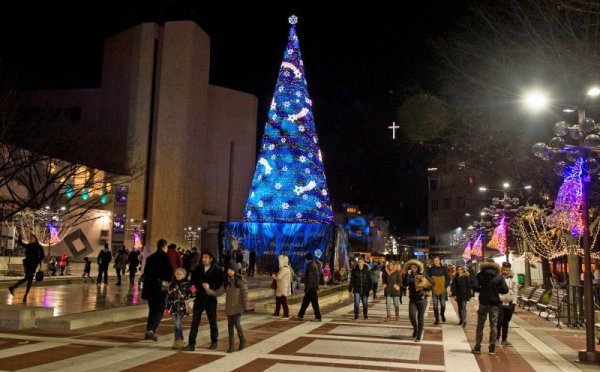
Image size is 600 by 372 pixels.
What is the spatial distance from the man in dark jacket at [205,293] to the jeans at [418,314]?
436 cm

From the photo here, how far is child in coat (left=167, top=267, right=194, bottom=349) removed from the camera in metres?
9.36

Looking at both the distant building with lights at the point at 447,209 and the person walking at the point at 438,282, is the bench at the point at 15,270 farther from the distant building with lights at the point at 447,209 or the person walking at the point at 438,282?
the distant building with lights at the point at 447,209

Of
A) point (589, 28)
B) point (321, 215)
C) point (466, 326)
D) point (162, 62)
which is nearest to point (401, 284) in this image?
point (466, 326)

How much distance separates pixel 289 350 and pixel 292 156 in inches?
956

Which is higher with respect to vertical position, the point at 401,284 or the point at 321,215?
the point at 321,215

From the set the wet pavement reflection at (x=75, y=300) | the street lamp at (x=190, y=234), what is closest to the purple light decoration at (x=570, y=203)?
the wet pavement reflection at (x=75, y=300)

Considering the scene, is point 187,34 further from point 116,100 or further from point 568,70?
point 568,70

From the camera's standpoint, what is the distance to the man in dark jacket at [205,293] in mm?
9266

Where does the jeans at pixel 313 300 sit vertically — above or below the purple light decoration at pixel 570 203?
below

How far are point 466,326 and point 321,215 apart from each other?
65.4 ft

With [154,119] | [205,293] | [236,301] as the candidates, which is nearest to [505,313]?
[236,301]

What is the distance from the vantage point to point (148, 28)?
59.8 m

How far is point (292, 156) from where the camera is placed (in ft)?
110

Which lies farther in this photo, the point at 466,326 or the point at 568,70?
the point at 466,326
